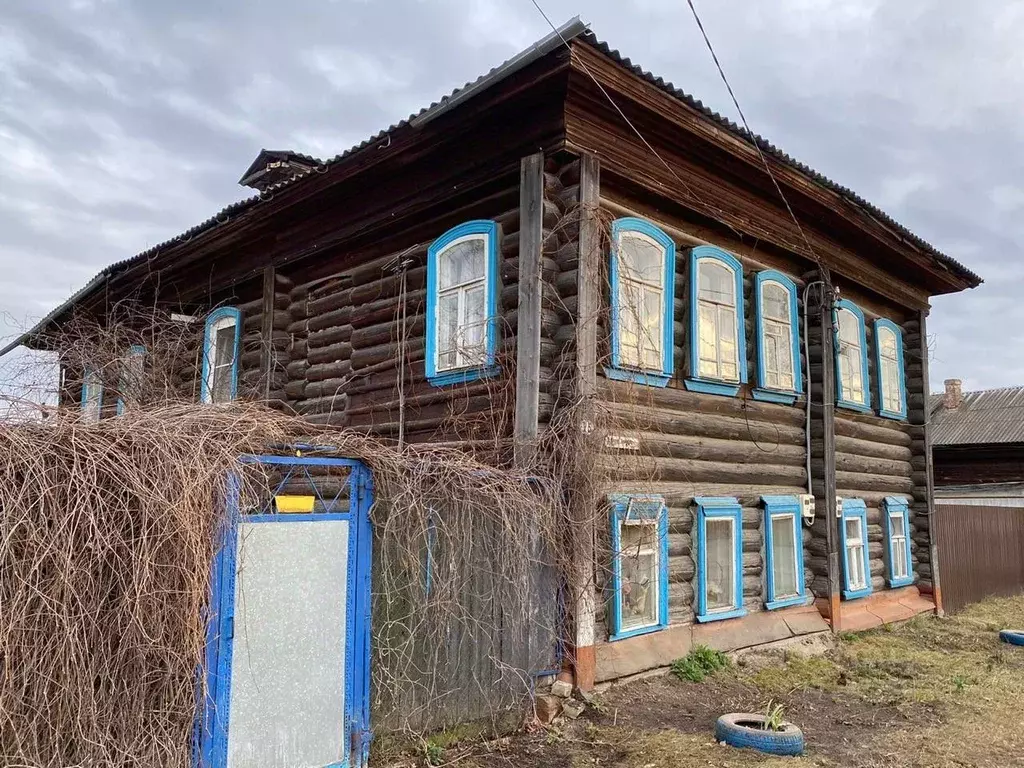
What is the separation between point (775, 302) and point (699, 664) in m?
4.76

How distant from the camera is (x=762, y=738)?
19.5 ft

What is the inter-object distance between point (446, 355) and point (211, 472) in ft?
14.2

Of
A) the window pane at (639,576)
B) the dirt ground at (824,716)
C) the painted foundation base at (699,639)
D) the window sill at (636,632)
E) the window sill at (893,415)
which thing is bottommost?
the dirt ground at (824,716)

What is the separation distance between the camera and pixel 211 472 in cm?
427

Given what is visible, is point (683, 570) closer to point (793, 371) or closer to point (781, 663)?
point (781, 663)

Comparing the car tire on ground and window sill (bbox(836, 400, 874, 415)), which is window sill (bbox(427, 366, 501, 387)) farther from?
window sill (bbox(836, 400, 874, 415))

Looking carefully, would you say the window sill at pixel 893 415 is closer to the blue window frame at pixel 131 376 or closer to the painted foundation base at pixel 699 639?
the painted foundation base at pixel 699 639

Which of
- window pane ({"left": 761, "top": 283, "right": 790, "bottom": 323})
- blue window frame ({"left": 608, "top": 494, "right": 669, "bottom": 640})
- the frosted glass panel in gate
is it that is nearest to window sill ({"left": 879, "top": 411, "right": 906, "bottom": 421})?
window pane ({"left": 761, "top": 283, "right": 790, "bottom": 323})

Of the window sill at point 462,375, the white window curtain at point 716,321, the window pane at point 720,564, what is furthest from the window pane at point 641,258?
the window pane at point 720,564

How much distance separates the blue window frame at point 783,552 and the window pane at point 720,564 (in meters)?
0.75

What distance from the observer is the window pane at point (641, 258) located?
8.16 metres

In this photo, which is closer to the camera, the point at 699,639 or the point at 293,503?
the point at 293,503

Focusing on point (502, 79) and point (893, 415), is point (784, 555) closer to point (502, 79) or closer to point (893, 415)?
point (893, 415)

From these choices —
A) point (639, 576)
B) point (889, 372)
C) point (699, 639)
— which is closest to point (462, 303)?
point (639, 576)
